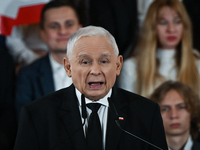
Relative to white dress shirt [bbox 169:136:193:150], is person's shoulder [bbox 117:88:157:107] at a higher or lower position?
higher

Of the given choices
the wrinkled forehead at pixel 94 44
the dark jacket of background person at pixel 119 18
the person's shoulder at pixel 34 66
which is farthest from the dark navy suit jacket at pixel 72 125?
the dark jacket of background person at pixel 119 18

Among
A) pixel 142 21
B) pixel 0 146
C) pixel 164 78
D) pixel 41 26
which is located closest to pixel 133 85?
pixel 164 78

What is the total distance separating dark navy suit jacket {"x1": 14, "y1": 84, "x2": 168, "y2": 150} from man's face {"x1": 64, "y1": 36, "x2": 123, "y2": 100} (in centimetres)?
9

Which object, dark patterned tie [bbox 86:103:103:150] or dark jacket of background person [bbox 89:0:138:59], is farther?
dark jacket of background person [bbox 89:0:138:59]

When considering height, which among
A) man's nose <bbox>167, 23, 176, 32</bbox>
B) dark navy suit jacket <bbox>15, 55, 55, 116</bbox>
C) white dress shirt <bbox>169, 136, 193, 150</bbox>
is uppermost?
man's nose <bbox>167, 23, 176, 32</bbox>

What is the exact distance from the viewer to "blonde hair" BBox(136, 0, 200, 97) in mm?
2729

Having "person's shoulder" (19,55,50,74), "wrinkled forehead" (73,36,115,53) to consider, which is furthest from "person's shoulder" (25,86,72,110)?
"person's shoulder" (19,55,50,74)

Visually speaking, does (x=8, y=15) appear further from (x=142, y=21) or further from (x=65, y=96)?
(x=65, y=96)

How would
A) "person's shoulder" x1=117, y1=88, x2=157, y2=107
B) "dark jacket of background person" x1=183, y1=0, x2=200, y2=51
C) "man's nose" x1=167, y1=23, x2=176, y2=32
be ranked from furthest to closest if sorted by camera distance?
"dark jacket of background person" x1=183, y1=0, x2=200, y2=51 → "man's nose" x1=167, y1=23, x2=176, y2=32 → "person's shoulder" x1=117, y1=88, x2=157, y2=107

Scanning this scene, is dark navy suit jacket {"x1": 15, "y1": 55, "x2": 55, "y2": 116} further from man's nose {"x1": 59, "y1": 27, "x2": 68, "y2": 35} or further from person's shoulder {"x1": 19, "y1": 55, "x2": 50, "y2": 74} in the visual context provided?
man's nose {"x1": 59, "y1": 27, "x2": 68, "y2": 35}

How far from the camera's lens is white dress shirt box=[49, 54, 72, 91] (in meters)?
2.63

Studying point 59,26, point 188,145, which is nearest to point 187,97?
point 188,145

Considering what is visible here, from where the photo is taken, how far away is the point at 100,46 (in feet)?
4.21

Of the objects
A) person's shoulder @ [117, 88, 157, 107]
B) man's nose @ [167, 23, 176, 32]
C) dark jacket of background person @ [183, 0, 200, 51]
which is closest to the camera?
person's shoulder @ [117, 88, 157, 107]
